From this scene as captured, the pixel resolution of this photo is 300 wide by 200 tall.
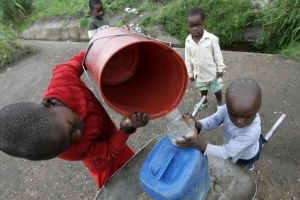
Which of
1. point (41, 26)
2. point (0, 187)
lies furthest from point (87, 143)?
point (41, 26)

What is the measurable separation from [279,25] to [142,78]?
2.93 metres

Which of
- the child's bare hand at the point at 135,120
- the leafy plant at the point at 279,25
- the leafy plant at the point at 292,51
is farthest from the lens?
the leafy plant at the point at 279,25

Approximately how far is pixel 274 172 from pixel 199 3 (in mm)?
3119

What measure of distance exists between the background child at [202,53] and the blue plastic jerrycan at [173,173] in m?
1.25

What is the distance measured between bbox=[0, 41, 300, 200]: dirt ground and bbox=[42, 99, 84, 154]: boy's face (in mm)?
1529

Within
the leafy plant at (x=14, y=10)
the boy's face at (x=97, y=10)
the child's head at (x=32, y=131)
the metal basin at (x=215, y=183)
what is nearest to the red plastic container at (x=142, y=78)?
the child's head at (x=32, y=131)

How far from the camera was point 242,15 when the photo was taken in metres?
4.03

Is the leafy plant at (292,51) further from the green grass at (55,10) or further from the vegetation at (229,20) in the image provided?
the green grass at (55,10)

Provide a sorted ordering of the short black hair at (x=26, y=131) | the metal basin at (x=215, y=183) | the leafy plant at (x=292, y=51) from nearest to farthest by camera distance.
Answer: the short black hair at (x=26, y=131) → the metal basin at (x=215, y=183) → the leafy plant at (x=292, y=51)

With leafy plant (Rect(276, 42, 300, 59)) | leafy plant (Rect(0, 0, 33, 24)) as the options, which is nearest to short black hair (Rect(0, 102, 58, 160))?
leafy plant (Rect(276, 42, 300, 59))

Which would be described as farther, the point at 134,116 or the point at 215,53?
the point at 215,53

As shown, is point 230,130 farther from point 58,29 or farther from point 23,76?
point 58,29

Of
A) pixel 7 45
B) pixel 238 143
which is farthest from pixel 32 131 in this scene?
pixel 7 45

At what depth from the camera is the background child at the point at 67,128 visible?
1.04 meters
